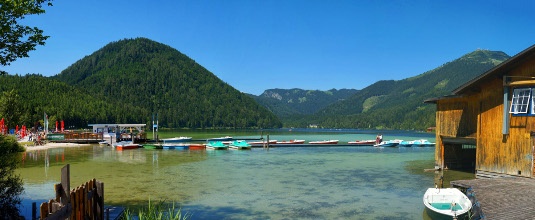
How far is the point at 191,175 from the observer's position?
102 feet

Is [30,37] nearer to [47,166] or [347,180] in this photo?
[347,180]

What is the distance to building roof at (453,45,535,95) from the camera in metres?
21.3

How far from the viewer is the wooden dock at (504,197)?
1250 cm

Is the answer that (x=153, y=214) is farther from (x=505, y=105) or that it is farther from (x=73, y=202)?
(x=505, y=105)

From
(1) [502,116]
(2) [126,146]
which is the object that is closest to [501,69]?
(1) [502,116]

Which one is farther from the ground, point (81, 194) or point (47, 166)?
point (81, 194)

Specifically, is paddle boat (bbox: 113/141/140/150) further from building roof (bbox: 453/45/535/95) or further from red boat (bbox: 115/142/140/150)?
building roof (bbox: 453/45/535/95)

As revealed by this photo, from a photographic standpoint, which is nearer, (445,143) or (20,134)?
(445,143)

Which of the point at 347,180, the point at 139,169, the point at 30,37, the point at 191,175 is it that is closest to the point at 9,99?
the point at 139,169

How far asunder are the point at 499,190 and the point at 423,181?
11866 mm

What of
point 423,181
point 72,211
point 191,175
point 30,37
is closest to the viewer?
point 72,211

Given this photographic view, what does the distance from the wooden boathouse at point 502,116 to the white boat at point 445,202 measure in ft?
23.5

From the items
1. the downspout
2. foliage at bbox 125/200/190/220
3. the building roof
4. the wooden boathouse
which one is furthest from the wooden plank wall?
foliage at bbox 125/200/190/220

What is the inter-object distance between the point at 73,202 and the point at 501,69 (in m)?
22.9
